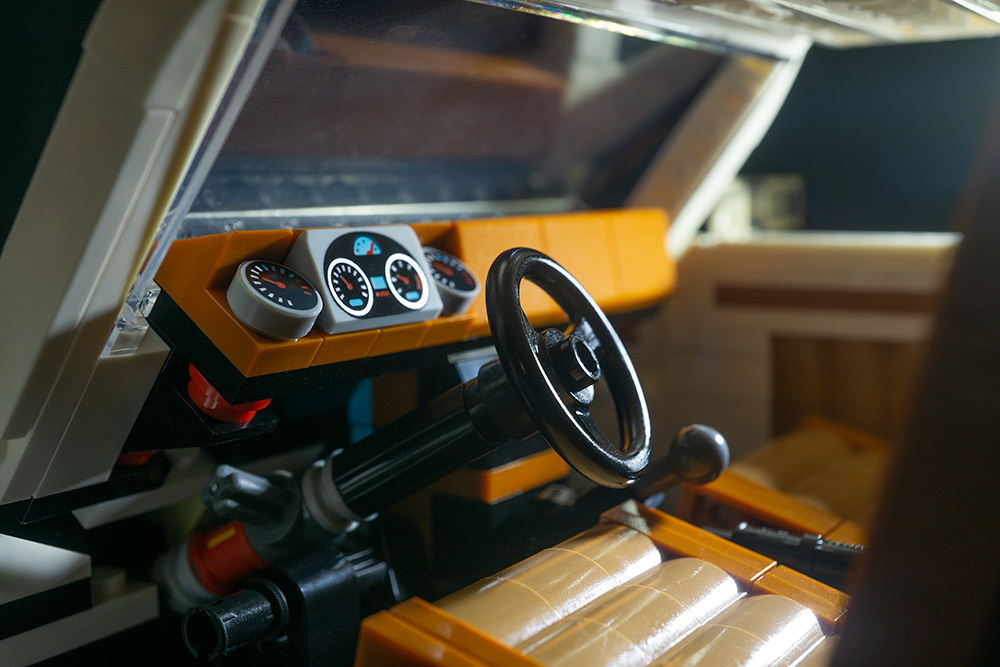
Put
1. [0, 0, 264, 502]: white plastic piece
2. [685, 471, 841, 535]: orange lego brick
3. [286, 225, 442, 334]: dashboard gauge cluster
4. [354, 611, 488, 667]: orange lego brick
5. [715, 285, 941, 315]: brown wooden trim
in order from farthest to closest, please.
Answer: [715, 285, 941, 315]: brown wooden trim → [685, 471, 841, 535]: orange lego brick → [286, 225, 442, 334]: dashboard gauge cluster → [354, 611, 488, 667]: orange lego brick → [0, 0, 264, 502]: white plastic piece

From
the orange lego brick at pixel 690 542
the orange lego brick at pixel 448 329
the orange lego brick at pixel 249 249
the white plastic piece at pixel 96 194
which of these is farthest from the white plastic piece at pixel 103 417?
the orange lego brick at pixel 690 542

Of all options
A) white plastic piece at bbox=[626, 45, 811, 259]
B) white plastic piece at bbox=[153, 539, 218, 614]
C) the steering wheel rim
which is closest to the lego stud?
the steering wheel rim

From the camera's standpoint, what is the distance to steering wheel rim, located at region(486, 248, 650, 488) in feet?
3.14

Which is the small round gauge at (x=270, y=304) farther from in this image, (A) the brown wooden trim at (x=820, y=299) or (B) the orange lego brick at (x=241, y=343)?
(A) the brown wooden trim at (x=820, y=299)

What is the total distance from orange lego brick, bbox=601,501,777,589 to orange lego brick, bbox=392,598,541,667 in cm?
39

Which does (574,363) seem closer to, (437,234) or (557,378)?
(557,378)

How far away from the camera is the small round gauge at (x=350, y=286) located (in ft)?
3.71

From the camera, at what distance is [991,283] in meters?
0.54

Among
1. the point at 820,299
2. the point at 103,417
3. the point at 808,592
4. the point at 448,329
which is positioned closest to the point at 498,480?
the point at 448,329

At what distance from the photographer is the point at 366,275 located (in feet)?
3.90

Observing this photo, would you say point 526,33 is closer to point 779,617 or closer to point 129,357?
point 129,357

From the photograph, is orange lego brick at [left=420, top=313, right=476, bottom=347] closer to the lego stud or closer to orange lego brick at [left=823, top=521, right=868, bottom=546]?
the lego stud

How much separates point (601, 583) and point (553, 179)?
133 centimetres

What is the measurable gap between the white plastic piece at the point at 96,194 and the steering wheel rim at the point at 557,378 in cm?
41
